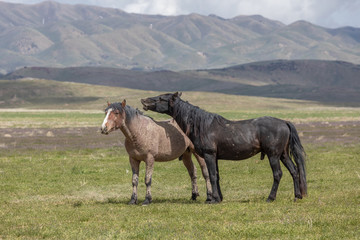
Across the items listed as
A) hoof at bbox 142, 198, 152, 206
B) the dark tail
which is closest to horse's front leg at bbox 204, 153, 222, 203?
hoof at bbox 142, 198, 152, 206

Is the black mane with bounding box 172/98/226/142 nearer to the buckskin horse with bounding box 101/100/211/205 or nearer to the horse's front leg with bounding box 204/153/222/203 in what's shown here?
the horse's front leg with bounding box 204/153/222/203

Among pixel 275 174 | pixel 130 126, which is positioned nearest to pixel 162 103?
pixel 130 126

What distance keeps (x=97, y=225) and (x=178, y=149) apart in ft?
14.6

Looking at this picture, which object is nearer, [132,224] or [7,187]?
[132,224]

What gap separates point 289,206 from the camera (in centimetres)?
1284

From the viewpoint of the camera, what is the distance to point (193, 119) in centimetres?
1417

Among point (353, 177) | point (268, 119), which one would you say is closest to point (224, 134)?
point (268, 119)

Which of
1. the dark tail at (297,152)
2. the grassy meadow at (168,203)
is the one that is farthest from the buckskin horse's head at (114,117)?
the dark tail at (297,152)

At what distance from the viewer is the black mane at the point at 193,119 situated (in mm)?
14070

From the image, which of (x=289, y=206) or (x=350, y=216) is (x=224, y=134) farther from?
(x=350, y=216)

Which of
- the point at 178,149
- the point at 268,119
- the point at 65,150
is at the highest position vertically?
the point at 268,119

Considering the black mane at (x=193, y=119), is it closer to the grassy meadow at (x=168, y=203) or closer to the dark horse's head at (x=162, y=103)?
the dark horse's head at (x=162, y=103)

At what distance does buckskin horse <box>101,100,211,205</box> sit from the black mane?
823 millimetres

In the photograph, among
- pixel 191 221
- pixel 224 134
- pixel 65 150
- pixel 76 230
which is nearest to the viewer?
pixel 76 230
